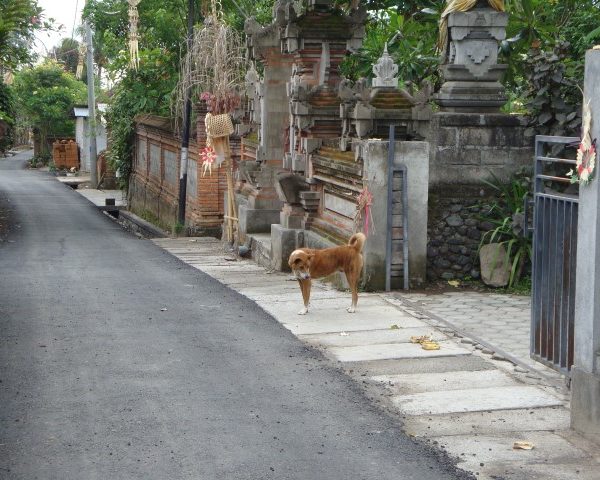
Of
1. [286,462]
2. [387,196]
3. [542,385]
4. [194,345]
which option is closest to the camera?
[286,462]

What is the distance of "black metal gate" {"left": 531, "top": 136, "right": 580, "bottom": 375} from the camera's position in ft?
27.0

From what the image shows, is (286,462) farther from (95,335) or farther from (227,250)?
(227,250)

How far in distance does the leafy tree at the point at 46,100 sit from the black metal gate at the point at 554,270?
56223 mm

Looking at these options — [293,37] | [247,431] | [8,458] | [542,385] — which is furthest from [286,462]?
[293,37]

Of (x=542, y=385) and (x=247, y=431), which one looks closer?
(x=247, y=431)

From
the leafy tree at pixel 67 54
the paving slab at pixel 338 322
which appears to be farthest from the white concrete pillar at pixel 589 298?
the leafy tree at pixel 67 54

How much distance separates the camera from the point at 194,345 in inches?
407

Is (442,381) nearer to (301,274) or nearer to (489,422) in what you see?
(489,422)

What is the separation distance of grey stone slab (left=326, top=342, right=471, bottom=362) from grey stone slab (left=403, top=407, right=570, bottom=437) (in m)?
1.89

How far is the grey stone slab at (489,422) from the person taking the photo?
7.60 meters

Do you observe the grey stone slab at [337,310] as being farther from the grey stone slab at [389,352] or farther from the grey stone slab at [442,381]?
the grey stone slab at [442,381]

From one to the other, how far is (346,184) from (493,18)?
3133 millimetres

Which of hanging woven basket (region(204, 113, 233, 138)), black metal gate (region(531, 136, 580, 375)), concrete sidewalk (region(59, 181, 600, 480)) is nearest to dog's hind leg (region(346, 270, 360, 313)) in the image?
concrete sidewalk (region(59, 181, 600, 480))

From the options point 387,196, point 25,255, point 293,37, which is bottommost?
point 25,255
